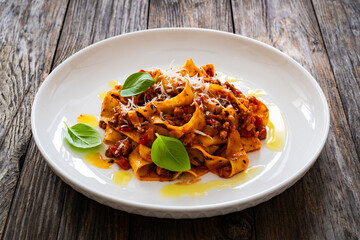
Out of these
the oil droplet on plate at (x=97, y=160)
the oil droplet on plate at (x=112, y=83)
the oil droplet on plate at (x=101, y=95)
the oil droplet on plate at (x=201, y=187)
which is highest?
the oil droplet on plate at (x=97, y=160)

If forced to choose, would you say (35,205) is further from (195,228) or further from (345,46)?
(345,46)

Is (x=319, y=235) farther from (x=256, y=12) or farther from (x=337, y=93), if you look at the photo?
(x=256, y=12)

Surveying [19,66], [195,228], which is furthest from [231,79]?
[19,66]

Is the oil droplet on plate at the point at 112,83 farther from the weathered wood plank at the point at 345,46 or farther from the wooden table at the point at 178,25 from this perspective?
the weathered wood plank at the point at 345,46

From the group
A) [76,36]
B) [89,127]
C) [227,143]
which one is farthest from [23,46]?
[227,143]

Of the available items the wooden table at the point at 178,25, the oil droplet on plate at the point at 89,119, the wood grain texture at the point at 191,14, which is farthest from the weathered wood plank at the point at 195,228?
the wood grain texture at the point at 191,14
